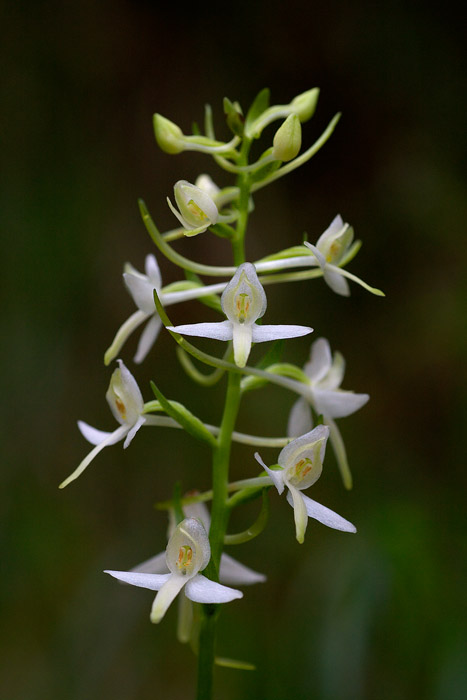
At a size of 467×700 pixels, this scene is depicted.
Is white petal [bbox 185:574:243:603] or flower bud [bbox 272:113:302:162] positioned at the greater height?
flower bud [bbox 272:113:302:162]

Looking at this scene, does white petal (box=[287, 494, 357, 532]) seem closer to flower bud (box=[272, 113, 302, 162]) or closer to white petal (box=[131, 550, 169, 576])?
white petal (box=[131, 550, 169, 576])

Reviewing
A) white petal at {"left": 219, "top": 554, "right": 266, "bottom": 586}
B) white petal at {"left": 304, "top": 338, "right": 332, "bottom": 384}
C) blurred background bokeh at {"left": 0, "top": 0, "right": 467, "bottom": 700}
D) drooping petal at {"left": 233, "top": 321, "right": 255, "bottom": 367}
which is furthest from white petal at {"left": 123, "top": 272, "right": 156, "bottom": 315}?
blurred background bokeh at {"left": 0, "top": 0, "right": 467, "bottom": 700}

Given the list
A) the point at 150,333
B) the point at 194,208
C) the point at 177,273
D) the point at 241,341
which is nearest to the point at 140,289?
the point at 150,333

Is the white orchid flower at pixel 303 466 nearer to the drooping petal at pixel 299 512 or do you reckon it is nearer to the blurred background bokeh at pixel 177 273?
the drooping petal at pixel 299 512

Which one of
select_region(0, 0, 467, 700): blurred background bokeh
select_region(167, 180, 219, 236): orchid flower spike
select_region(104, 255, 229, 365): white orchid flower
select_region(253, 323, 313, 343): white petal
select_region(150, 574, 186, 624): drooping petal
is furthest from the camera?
select_region(0, 0, 467, 700): blurred background bokeh

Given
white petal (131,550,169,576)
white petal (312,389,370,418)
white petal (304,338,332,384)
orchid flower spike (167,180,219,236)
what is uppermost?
orchid flower spike (167,180,219,236)

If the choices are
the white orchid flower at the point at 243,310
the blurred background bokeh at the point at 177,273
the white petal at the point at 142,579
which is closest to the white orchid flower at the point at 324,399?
the white orchid flower at the point at 243,310

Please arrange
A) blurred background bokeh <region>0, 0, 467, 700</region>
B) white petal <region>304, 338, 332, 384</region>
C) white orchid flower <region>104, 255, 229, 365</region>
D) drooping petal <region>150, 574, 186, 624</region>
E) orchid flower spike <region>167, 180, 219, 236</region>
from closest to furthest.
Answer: drooping petal <region>150, 574, 186, 624</region>, orchid flower spike <region>167, 180, 219, 236</region>, white orchid flower <region>104, 255, 229, 365</region>, white petal <region>304, 338, 332, 384</region>, blurred background bokeh <region>0, 0, 467, 700</region>
